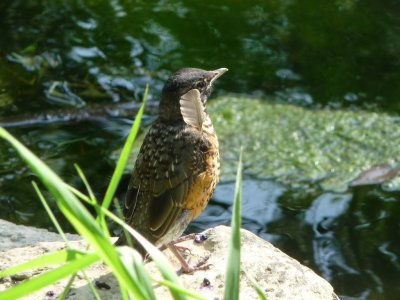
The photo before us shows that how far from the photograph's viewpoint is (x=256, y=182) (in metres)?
7.32

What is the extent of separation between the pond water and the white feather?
2.05 metres

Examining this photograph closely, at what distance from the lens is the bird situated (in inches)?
186

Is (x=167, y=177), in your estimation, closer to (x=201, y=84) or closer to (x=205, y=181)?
(x=205, y=181)

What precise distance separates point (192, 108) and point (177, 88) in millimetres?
203

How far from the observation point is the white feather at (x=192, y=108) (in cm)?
470

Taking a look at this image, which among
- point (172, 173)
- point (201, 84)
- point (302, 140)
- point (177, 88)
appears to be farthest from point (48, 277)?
point (302, 140)

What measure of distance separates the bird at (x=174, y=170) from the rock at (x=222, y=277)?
7.9 inches

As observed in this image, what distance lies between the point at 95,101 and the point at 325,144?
2.25m

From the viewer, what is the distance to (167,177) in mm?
4758

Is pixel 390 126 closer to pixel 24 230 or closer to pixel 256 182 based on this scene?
pixel 256 182

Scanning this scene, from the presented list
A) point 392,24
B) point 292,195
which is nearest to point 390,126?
point 292,195

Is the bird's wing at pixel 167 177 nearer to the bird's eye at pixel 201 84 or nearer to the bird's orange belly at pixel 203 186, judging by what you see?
the bird's orange belly at pixel 203 186

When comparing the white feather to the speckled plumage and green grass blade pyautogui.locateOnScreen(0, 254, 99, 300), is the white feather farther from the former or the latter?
green grass blade pyautogui.locateOnScreen(0, 254, 99, 300)

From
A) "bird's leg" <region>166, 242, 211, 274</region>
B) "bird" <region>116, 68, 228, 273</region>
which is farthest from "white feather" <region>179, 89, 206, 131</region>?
"bird's leg" <region>166, 242, 211, 274</region>
